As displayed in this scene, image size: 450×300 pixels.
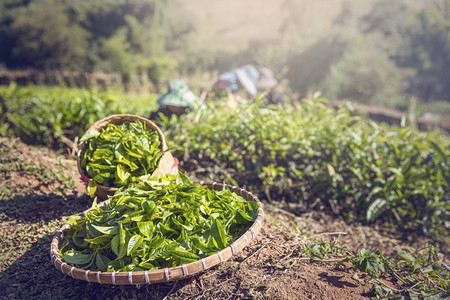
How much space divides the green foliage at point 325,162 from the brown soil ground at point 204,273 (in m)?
0.35

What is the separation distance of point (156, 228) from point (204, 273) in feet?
1.33

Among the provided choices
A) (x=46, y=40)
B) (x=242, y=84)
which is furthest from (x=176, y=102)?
(x=46, y=40)

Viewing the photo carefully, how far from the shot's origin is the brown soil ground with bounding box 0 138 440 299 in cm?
179

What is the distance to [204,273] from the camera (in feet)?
6.34

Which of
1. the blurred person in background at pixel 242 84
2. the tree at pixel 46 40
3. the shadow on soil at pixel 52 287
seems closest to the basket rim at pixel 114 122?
the shadow on soil at pixel 52 287

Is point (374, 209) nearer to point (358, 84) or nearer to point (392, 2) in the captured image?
point (358, 84)

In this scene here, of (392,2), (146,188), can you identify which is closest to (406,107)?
(392,2)

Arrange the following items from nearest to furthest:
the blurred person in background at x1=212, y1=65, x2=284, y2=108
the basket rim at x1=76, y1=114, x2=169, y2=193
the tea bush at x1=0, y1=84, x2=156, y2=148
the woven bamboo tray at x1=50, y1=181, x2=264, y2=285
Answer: the woven bamboo tray at x1=50, y1=181, x2=264, y2=285 < the basket rim at x1=76, y1=114, x2=169, y2=193 < the tea bush at x1=0, y1=84, x2=156, y2=148 < the blurred person in background at x1=212, y1=65, x2=284, y2=108

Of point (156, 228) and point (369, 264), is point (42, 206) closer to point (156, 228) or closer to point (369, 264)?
point (156, 228)

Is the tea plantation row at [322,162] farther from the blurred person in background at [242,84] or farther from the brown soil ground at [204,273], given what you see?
the blurred person in background at [242,84]

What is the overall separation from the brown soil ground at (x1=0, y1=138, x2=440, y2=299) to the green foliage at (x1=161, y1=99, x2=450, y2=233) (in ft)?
1.16

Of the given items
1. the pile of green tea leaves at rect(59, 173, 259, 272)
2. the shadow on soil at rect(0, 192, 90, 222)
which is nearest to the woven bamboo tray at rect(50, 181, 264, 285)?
the pile of green tea leaves at rect(59, 173, 259, 272)

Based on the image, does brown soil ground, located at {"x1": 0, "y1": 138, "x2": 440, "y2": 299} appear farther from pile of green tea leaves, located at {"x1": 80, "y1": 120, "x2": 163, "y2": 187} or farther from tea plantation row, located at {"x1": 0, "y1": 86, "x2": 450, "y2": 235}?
pile of green tea leaves, located at {"x1": 80, "y1": 120, "x2": 163, "y2": 187}

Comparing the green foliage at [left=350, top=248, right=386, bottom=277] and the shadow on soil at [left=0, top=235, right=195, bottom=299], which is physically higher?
the green foliage at [left=350, top=248, right=386, bottom=277]
